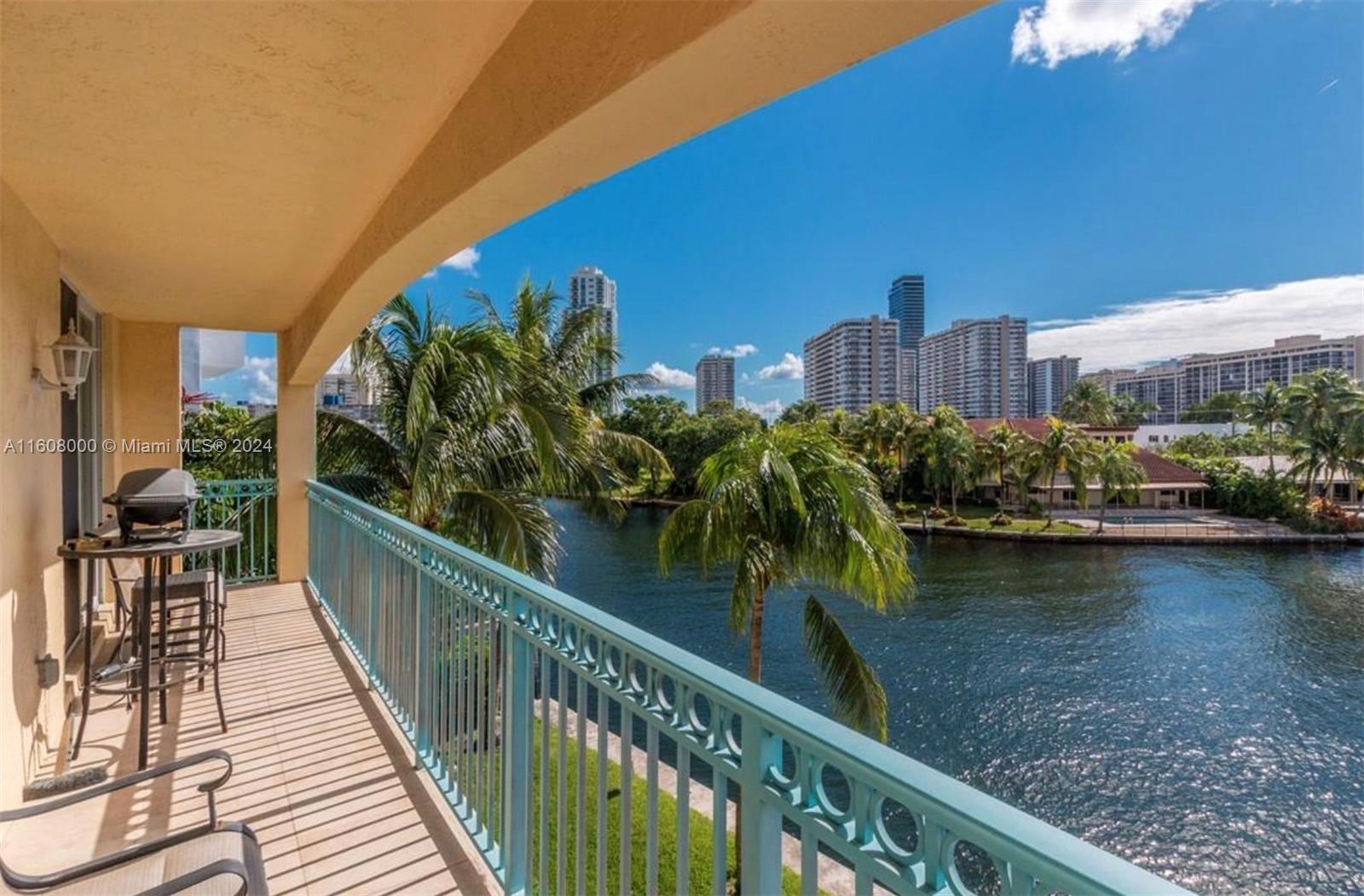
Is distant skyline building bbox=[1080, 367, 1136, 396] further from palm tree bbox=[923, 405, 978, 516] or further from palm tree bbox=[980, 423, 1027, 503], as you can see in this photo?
palm tree bbox=[923, 405, 978, 516]

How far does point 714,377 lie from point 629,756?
70.4 metres

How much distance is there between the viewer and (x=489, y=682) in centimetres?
210

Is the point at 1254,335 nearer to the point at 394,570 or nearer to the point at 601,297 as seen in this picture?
the point at 601,297

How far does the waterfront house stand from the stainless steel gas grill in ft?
0.92

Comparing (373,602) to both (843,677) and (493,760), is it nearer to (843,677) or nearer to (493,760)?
(493,760)

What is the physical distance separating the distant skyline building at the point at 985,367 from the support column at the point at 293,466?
74.2 m

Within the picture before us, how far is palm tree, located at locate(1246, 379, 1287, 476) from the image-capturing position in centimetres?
3722

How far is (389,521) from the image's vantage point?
3.06m

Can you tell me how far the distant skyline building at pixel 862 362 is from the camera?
6825 centimetres

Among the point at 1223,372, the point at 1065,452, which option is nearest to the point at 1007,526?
the point at 1065,452

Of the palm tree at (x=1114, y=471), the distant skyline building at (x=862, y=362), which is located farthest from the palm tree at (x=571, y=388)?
the distant skyline building at (x=862, y=362)

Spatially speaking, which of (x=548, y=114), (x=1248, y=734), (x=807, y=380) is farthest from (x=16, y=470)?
A: (x=807, y=380)

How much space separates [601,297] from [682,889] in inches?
1350

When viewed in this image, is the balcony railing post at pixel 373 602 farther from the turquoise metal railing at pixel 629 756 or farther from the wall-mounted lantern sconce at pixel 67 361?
the wall-mounted lantern sconce at pixel 67 361
